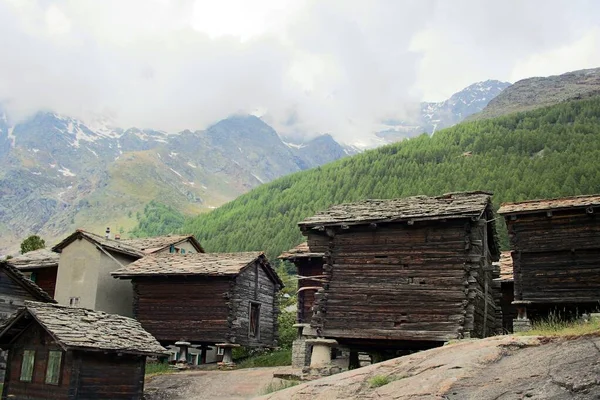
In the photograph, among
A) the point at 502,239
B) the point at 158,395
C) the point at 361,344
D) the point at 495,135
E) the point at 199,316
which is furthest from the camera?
the point at 495,135

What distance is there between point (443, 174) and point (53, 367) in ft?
262

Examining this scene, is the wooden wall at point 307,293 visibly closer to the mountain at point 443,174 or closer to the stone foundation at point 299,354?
the stone foundation at point 299,354

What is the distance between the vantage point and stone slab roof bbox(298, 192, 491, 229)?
802 inches

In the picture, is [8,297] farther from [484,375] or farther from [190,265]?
[484,375]

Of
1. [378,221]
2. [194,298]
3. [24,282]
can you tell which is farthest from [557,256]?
[24,282]

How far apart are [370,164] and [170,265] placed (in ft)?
290

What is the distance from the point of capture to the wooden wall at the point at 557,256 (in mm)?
24656

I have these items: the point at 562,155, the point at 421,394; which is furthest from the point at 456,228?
the point at 562,155

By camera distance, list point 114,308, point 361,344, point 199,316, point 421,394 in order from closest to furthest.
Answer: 1. point 421,394
2. point 361,344
3. point 199,316
4. point 114,308

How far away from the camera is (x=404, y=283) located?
68.6ft

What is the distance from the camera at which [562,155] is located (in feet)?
299

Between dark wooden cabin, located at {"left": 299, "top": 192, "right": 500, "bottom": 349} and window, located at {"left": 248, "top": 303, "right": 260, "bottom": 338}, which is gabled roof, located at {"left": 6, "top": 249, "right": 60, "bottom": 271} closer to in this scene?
window, located at {"left": 248, "top": 303, "right": 260, "bottom": 338}

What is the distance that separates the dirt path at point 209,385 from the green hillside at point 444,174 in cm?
4817

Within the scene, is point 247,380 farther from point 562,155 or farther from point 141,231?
point 141,231
